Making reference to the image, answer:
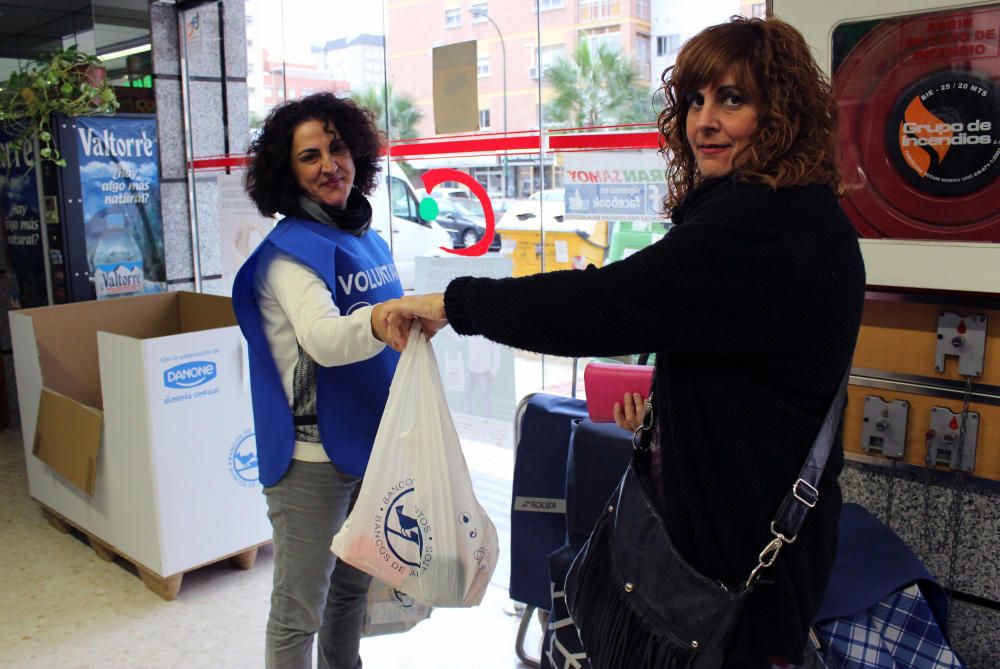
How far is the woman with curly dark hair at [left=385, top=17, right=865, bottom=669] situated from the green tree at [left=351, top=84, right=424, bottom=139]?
1.84m

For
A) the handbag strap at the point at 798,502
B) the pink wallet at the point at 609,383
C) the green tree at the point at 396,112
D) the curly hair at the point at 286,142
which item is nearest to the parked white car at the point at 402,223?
the green tree at the point at 396,112

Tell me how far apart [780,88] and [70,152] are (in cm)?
361

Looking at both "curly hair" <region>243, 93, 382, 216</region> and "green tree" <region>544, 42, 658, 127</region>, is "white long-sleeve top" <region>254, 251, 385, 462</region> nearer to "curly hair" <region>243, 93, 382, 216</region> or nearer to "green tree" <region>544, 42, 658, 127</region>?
"curly hair" <region>243, 93, 382, 216</region>

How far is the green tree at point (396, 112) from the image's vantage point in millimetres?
2785

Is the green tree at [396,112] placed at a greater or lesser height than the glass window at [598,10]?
lesser

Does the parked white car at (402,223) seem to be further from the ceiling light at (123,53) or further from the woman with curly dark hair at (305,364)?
the ceiling light at (123,53)

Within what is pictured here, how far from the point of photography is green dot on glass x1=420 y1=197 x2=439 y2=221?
2.74 metres

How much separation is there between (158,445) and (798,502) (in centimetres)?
218

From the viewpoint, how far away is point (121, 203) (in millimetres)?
3861

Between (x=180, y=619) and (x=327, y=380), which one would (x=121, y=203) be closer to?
(x=180, y=619)

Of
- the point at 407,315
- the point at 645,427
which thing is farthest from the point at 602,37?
the point at 645,427

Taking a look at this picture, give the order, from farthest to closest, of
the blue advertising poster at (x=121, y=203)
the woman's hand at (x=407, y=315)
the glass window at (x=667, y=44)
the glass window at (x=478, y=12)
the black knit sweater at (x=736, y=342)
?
1. the blue advertising poster at (x=121, y=203)
2. the glass window at (x=478, y=12)
3. the glass window at (x=667, y=44)
4. the woman's hand at (x=407, y=315)
5. the black knit sweater at (x=736, y=342)

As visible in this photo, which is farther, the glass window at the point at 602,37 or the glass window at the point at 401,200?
the glass window at the point at 401,200

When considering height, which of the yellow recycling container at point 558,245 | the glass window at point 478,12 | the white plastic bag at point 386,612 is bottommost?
the white plastic bag at point 386,612
